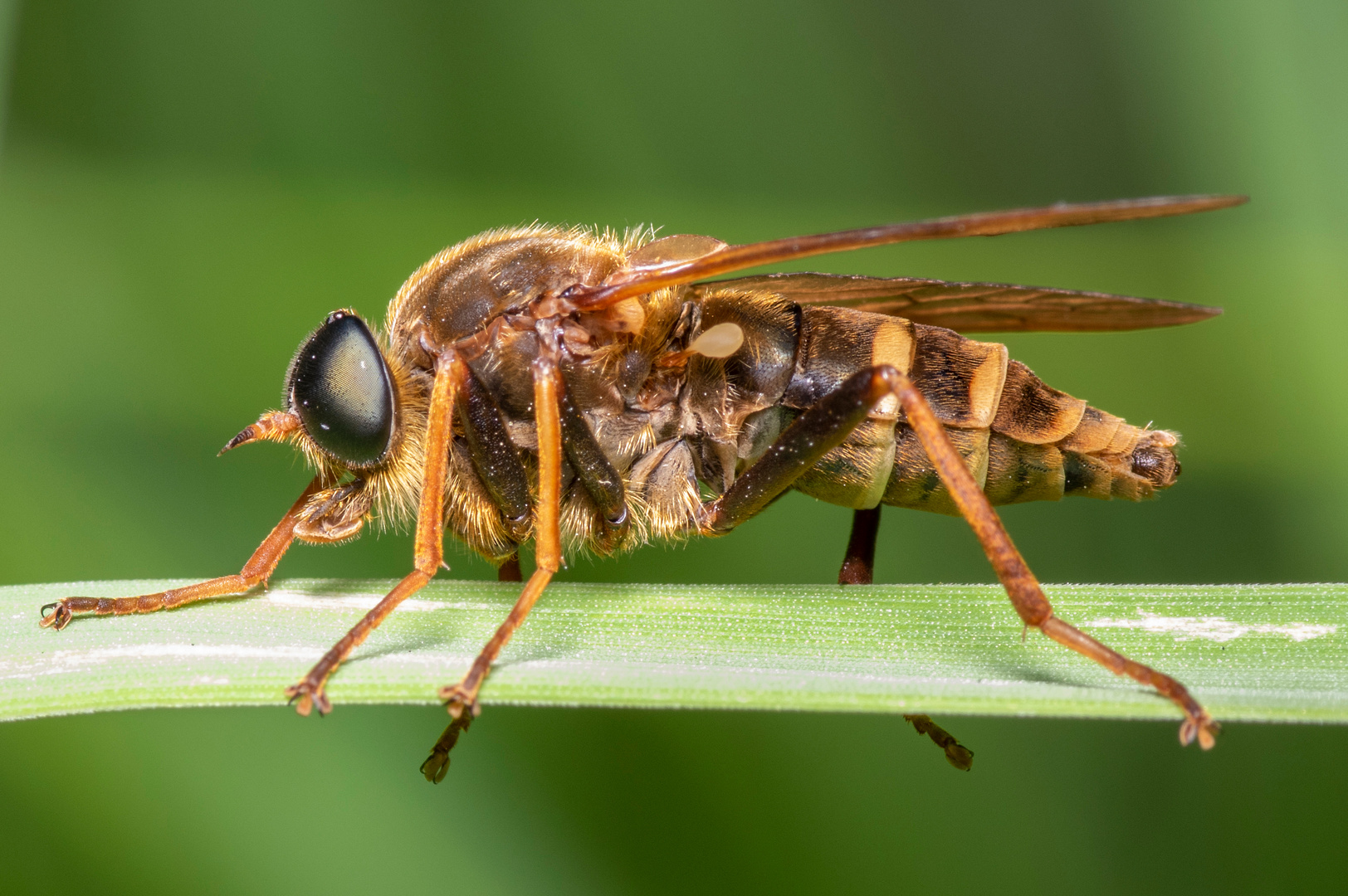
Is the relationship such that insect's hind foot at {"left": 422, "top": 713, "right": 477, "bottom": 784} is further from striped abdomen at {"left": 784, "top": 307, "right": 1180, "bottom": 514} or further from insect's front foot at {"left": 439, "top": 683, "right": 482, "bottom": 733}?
striped abdomen at {"left": 784, "top": 307, "right": 1180, "bottom": 514}

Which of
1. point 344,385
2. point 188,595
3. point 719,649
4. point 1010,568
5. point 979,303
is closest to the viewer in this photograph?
point 1010,568

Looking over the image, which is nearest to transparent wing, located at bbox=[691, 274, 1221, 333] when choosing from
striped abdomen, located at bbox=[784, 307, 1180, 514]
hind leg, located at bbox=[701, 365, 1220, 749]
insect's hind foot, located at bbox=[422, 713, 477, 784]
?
striped abdomen, located at bbox=[784, 307, 1180, 514]

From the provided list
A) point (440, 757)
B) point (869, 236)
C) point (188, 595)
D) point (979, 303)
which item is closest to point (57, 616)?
point (188, 595)

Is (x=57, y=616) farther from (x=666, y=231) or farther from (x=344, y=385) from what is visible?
(x=666, y=231)

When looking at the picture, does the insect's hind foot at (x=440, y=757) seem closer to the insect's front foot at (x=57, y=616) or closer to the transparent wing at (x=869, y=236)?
the insect's front foot at (x=57, y=616)

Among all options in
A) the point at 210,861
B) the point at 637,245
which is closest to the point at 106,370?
the point at 210,861

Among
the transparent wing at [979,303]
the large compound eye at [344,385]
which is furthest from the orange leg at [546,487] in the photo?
the transparent wing at [979,303]
